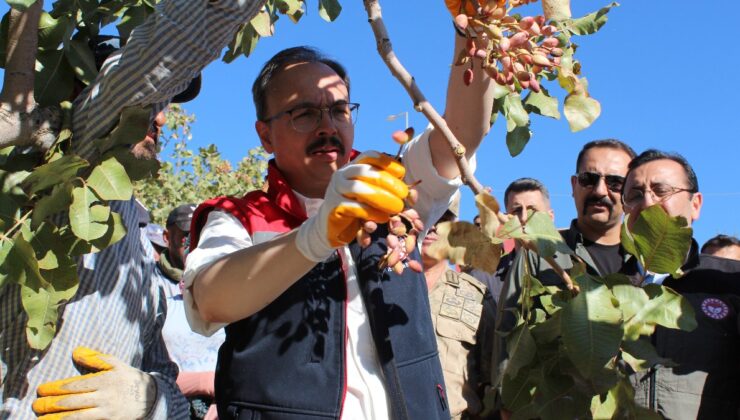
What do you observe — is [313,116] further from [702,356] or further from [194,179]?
[194,179]

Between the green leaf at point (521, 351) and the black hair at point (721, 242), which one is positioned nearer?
the green leaf at point (521, 351)

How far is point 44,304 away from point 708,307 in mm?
2046

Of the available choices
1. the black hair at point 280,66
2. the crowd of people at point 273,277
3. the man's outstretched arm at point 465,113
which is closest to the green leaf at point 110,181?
the crowd of people at point 273,277

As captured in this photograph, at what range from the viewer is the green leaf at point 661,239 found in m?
1.56

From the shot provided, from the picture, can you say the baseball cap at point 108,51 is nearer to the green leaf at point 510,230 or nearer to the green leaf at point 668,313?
the green leaf at point 510,230

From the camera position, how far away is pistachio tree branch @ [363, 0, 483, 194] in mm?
1476

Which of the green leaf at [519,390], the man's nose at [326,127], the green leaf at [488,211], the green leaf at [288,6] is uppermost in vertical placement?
the green leaf at [288,6]

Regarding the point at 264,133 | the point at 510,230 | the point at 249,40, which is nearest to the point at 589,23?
the point at 510,230

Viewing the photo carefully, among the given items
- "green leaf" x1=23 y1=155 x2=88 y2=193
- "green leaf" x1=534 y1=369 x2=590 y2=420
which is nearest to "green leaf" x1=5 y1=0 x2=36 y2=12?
"green leaf" x1=23 y1=155 x2=88 y2=193

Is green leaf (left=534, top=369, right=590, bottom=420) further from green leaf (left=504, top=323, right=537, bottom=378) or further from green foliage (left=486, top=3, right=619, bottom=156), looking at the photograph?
green foliage (left=486, top=3, right=619, bottom=156)

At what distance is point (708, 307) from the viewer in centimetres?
271

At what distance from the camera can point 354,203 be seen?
160 centimetres

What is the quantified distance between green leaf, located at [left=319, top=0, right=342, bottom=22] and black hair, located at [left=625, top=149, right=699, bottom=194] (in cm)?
128

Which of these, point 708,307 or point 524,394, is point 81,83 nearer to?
point 524,394
